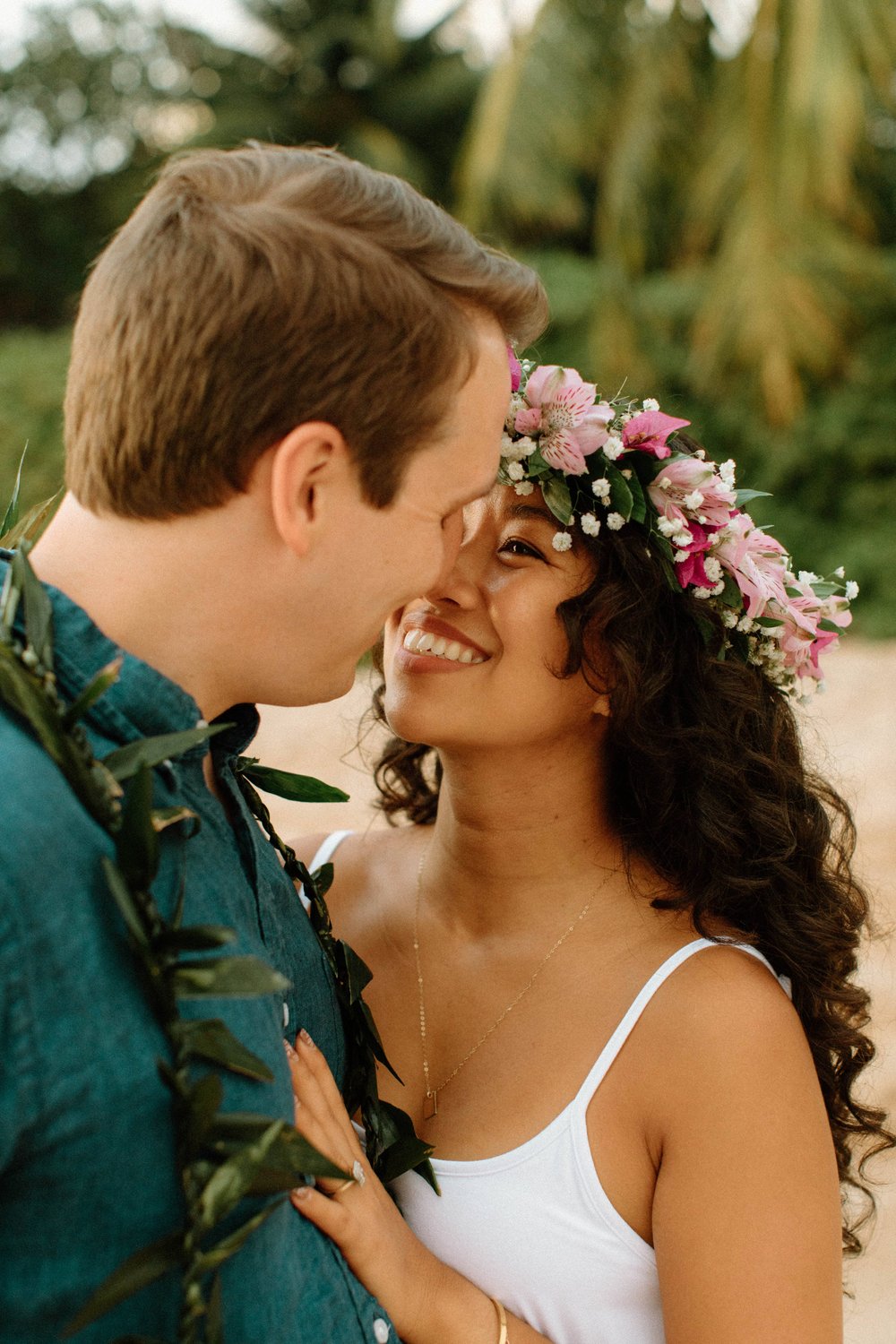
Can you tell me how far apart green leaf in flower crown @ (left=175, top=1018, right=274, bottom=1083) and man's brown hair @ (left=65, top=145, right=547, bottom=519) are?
2.11ft

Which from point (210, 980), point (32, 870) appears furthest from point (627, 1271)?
point (32, 870)

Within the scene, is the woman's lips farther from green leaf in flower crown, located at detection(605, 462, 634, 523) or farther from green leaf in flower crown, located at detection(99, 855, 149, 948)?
green leaf in flower crown, located at detection(99, 855, 149, 948)

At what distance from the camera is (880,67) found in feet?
42.4

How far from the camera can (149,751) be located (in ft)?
4.94

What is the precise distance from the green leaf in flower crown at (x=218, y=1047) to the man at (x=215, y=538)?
4 centimetres

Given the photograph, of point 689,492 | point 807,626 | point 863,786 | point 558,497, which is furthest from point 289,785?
point 863,786

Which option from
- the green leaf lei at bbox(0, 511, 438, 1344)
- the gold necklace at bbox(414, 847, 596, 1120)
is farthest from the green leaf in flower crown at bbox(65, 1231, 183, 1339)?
the gold necklace at bbox(414, 847, 596, 1120)

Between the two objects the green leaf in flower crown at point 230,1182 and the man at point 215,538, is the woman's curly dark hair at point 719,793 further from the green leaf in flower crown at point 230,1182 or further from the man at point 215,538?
the green leaf in flower crown at point 230,1182

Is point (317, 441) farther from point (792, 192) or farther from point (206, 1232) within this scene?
point (792, 192)

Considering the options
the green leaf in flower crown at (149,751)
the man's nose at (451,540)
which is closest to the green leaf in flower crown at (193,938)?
the green leaf in flower crown at (149,751)

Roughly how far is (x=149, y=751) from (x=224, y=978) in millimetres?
290

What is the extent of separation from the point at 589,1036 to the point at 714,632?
870 millimetres

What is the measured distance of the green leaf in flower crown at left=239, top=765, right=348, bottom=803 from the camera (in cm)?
220

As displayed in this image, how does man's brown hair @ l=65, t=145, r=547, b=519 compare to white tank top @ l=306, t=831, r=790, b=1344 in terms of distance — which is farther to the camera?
white tank top @ l=306, t=831, r=790, b=1344
